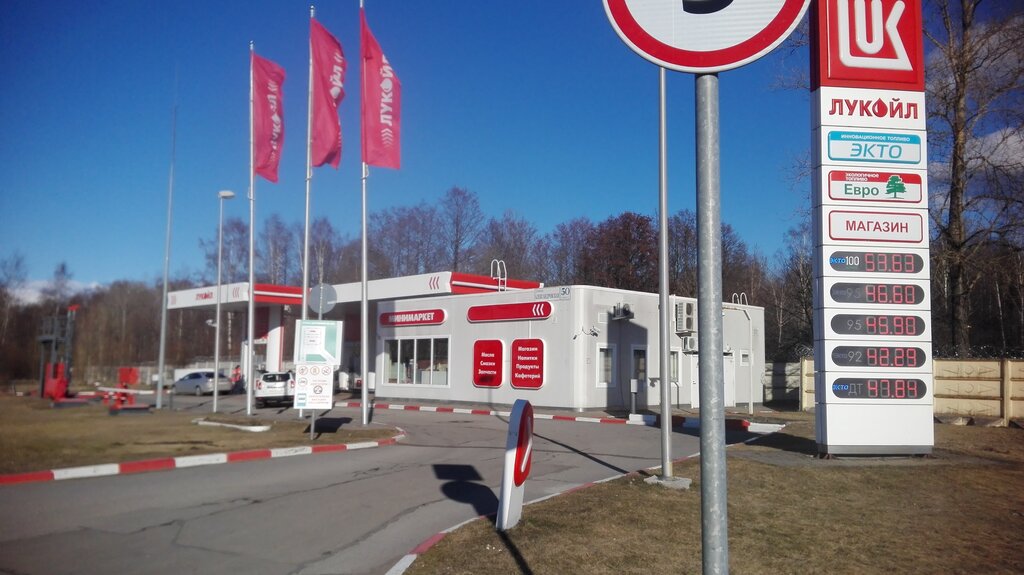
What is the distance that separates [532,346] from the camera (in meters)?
26.6

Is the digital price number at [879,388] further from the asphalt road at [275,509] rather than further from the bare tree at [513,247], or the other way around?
the bare tree at [513,247]

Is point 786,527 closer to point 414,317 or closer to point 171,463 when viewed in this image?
point 171,463

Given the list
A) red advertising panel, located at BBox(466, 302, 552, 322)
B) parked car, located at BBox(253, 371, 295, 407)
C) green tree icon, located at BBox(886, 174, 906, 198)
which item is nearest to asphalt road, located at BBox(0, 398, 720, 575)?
green tree icon, located at BBox(886, 174, 906, 198)

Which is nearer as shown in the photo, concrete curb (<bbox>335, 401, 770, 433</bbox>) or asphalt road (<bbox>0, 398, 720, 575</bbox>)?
asphalt road (<bbox>0, 398, 720, 575</bbox>)

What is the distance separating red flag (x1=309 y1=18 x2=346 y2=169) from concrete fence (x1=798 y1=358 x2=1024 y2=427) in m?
18.3

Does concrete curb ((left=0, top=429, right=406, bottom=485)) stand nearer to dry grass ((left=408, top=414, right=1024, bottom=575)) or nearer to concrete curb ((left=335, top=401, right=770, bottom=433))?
dry grass ((left=408, top=414, right=1024, bottom=575))

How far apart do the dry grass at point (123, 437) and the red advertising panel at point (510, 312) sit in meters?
7.41

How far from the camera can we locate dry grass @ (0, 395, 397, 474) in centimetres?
1336

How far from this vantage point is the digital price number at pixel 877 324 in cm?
1369

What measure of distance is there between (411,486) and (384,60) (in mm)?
12068

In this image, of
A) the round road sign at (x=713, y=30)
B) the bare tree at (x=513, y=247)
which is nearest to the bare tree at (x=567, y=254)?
the bare tree at (x=513, y=247)

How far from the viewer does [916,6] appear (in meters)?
14.0

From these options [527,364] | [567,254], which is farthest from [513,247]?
[527,364]

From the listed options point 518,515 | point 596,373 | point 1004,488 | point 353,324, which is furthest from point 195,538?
point 353,324
